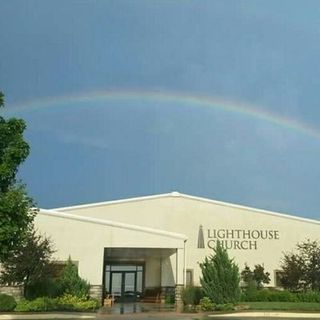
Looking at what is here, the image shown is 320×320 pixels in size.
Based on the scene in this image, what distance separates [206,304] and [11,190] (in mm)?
18707

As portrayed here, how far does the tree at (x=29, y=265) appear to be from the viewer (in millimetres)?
29891

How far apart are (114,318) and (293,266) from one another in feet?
54.3

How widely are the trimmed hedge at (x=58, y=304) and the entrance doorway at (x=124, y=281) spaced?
13.1m

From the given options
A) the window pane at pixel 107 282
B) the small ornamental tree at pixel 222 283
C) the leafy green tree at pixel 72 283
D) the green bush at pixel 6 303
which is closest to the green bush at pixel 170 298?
the small ornamental tree at pixel 222 283

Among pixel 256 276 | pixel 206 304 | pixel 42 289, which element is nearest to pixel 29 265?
pixel 42 289

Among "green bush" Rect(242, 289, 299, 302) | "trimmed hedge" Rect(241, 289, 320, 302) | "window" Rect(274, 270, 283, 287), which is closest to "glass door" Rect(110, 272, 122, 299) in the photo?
"trimmed hedge" Rect(241, 289, 320, 302)

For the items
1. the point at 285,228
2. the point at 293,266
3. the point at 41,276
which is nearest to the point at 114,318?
the point at 41,276

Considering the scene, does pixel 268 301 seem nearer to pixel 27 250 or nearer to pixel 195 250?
pixel 195 250

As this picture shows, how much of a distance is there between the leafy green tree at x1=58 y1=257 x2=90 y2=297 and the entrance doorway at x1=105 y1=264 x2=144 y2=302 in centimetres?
1110

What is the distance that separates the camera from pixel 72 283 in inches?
1303

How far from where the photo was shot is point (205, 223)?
155 feet

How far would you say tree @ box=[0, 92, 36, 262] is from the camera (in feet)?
57.4

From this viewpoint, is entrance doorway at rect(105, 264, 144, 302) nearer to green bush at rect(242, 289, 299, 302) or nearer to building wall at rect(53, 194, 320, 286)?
building wall at rect(53, 194, 320, 286)

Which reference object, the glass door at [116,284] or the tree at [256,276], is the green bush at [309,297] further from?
the glass door at [116,284]
